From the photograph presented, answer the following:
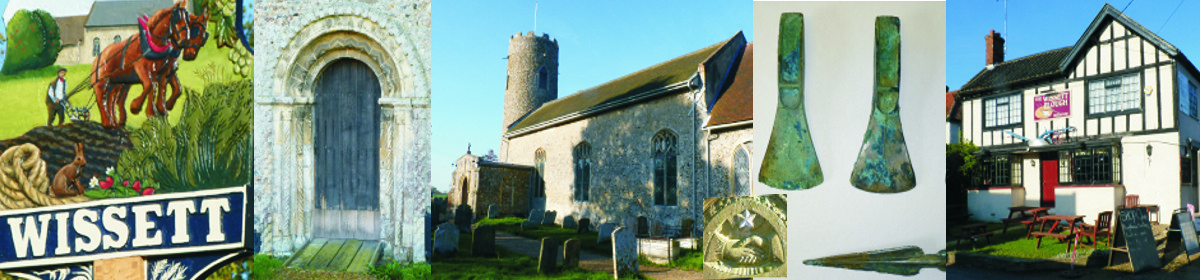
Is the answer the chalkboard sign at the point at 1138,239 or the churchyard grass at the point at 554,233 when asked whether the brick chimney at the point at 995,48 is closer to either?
the chalkboard sign at the point at 1138,239

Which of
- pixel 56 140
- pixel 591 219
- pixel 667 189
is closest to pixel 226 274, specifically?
pixel 56 140

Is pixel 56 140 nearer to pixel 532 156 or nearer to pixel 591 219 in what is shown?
pixel 532 156

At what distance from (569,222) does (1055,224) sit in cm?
576

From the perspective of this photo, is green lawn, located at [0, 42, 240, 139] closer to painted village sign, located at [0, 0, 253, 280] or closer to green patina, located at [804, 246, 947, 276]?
painted village sign, located at [0, 0, 253, 280]

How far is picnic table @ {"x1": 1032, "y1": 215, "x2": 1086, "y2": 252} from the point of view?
23.0 feet

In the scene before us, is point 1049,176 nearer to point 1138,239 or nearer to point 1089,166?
point 1089,166

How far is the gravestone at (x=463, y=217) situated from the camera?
22.3 ft

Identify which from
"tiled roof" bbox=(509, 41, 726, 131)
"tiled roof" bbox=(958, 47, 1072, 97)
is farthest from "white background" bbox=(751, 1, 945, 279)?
"tiled roof" bbox=(958, 47, 1072, 97)

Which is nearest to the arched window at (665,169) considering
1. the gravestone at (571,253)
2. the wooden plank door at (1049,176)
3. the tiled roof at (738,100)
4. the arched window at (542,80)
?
the tiled roof at (738,100)

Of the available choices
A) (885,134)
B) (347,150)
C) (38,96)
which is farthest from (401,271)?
(885,134)

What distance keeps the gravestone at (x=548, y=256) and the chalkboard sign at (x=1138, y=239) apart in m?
6.13

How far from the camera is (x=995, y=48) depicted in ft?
25.1

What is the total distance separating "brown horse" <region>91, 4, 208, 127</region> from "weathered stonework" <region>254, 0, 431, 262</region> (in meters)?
1.07

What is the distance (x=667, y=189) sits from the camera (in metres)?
6.63
